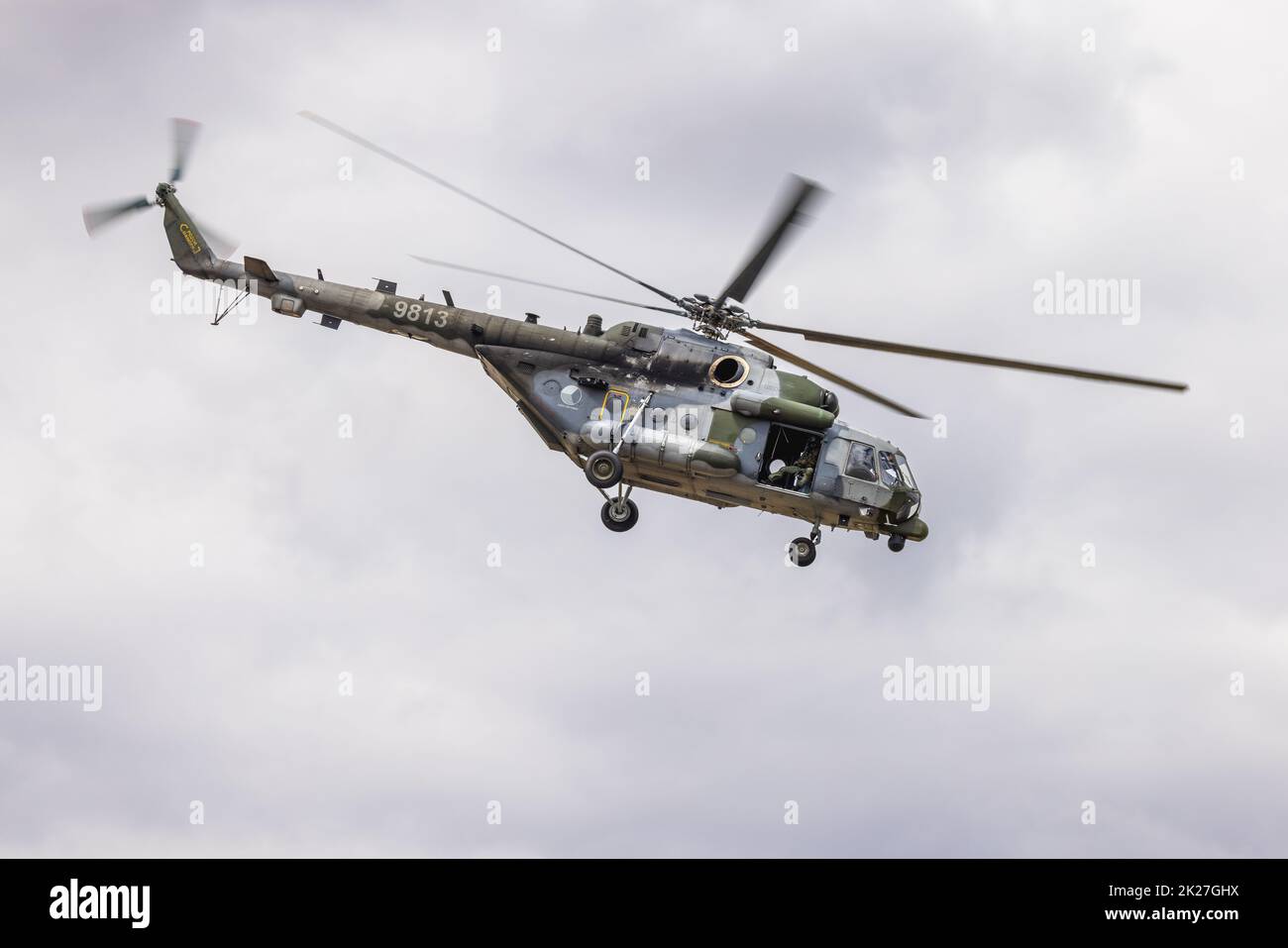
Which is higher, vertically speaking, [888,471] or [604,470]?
[604,470]

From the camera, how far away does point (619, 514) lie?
4481cm

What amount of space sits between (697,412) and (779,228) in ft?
18.8

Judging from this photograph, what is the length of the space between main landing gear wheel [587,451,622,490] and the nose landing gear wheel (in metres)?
1.23

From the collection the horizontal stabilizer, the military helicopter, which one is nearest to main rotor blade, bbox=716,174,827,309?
the military helicopter

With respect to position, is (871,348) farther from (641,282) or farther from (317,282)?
(317,282)

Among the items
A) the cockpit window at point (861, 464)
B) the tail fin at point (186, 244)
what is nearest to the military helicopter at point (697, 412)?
the cockpit window at point (861, 464)

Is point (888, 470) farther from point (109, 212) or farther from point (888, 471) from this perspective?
point (109, 212)

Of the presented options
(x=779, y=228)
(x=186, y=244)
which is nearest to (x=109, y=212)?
(x=186, y=244)

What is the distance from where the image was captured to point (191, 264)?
48469 millimetres

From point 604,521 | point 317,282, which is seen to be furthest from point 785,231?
point 317,282

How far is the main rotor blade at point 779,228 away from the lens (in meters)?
40.5

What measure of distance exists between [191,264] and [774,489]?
1929cm

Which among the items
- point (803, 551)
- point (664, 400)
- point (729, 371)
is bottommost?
point (803, 551)

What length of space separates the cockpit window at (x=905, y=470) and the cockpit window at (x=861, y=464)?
0.97m
